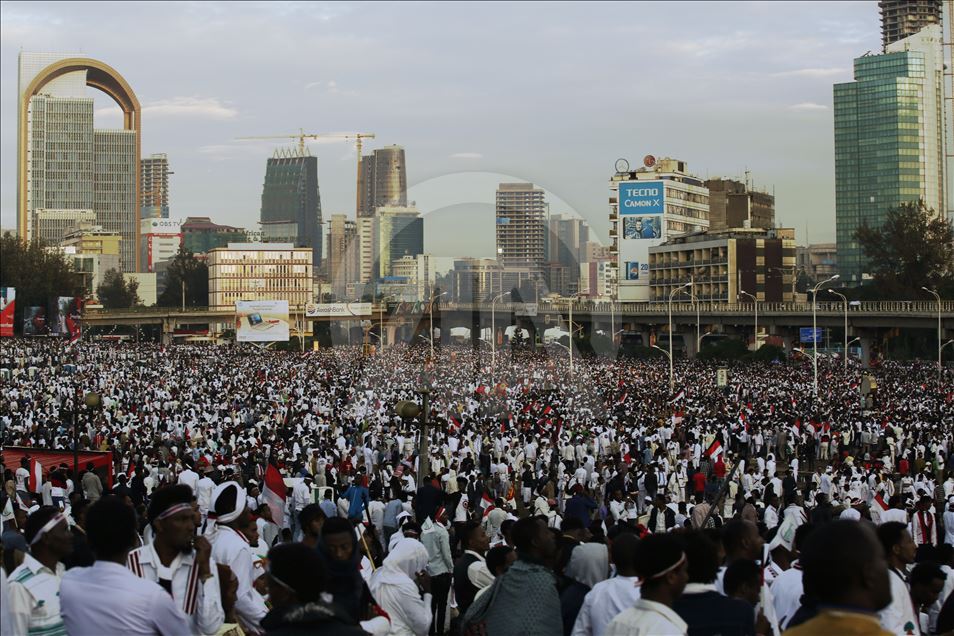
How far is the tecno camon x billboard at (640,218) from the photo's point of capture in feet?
389

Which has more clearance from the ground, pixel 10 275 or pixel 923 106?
pixel 923 106

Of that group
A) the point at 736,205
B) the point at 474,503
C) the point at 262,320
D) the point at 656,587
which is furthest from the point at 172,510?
the point at 736,205

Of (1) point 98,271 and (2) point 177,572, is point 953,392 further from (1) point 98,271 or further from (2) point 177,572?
(1) point 98,271

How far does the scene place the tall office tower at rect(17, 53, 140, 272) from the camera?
190500mm

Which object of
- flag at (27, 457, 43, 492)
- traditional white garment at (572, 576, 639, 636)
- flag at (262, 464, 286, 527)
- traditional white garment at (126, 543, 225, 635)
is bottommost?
flag at (27, 457, 43, 492)

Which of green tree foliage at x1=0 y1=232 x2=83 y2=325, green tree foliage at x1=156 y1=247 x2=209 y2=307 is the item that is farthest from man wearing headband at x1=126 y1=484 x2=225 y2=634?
green tree foliage at x1=156 y1=247 x2=209 y2=307

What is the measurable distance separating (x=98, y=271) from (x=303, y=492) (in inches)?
6878

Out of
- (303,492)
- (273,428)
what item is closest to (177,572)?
(303,492)

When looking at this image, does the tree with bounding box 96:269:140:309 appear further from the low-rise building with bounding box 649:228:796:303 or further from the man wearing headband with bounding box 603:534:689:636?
the man wearing headband with bounding box 603:534:689:636

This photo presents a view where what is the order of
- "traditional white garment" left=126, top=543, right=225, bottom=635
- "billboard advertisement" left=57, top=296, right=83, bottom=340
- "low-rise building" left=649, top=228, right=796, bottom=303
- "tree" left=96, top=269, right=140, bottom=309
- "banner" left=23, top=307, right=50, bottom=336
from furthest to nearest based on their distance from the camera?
"tree" left=96, top=269, right=140, bottom=309
"low-rise building" left=649, top=228, right=796, bottom=303
"banner" left=23, top=307, right=50, bottom=336
"billboard advertisement" left=57, top=296, right=83, bottom=340
"traditional white garment" left=126, top=543, right=225, bottom=635

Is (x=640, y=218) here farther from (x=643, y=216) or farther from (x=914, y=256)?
(x=914, y=256)

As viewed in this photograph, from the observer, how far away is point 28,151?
193 m

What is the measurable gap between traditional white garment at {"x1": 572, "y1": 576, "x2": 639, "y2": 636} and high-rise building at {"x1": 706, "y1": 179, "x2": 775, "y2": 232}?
11588 cm

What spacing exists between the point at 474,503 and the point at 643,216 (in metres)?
106
